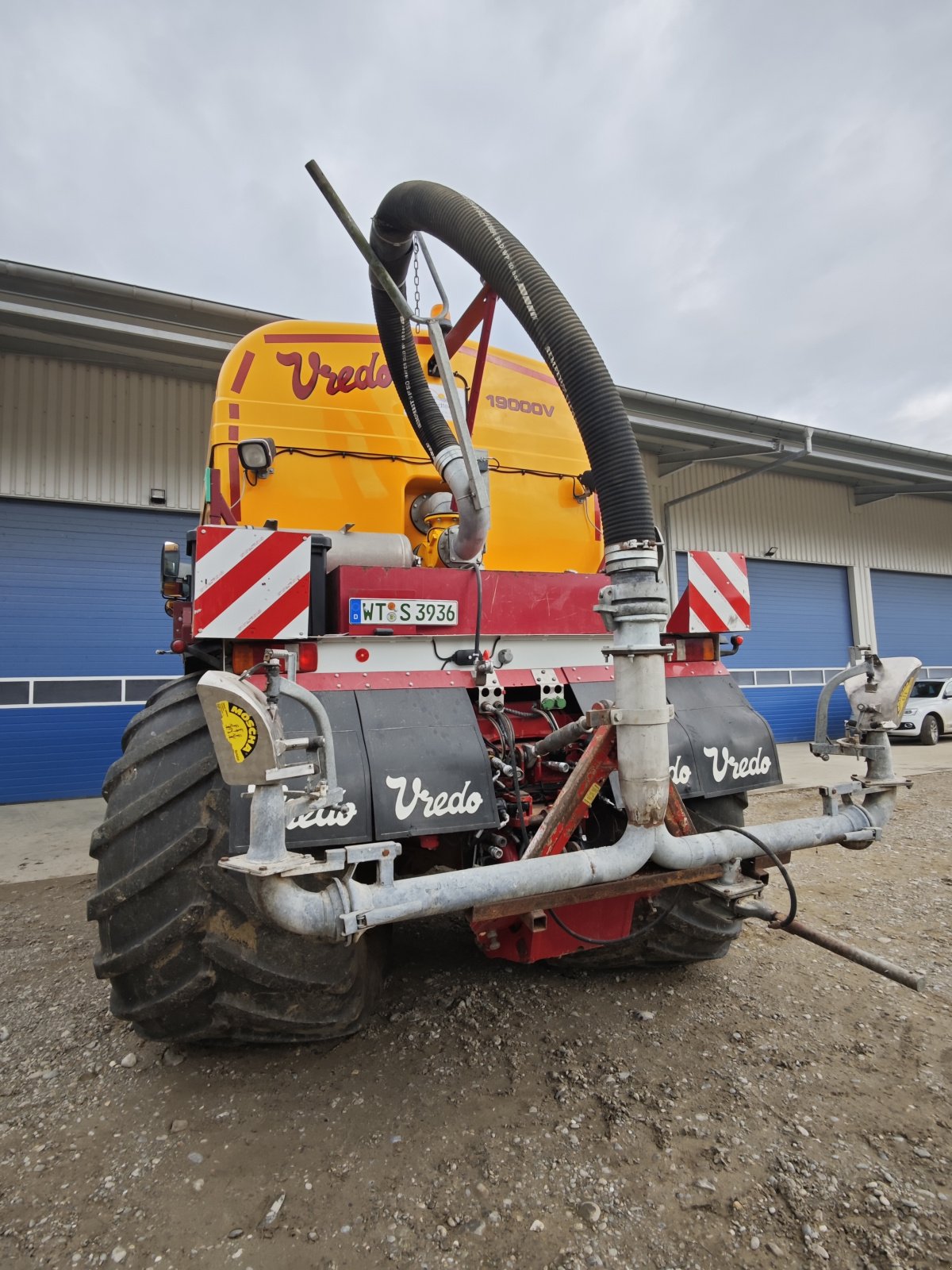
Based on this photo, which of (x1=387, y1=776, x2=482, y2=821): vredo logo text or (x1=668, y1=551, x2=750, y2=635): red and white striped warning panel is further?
(x1=668, y1=551, x2=750, y2=635): red and white striped warning panel

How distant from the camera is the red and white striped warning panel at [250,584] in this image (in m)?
2.00

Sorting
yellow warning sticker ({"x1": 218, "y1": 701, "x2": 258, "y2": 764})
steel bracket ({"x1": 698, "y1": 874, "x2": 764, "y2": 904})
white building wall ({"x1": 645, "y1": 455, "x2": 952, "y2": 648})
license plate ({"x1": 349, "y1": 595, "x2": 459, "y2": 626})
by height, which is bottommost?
steel bracket ({"x1": 698, "y1": 874, "x2": 764, "y2": 904})

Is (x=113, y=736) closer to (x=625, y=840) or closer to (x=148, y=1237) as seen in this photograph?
(x=148, y=1237)

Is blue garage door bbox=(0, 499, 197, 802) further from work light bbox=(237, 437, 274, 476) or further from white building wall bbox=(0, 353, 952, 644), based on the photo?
work light bbox=(237, 437, 274, 476)

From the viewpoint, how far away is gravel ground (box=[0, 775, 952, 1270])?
1599mm

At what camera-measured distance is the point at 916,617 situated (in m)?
15.7

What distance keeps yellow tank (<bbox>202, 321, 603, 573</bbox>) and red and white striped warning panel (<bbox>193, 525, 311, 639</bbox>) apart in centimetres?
87

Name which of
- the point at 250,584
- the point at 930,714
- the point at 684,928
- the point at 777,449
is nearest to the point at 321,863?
the point at 250,584

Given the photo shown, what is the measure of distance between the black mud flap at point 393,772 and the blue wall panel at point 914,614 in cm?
1529

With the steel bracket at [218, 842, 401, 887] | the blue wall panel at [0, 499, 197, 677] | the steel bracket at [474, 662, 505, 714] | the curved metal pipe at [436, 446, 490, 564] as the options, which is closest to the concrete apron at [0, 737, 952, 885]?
the blue wall panel at [0, 499, 197, 677]

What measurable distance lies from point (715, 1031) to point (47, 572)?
8524mm

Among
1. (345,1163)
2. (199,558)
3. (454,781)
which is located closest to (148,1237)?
(345,1163)

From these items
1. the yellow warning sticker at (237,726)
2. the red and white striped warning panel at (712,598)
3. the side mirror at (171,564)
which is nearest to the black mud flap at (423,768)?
the yellow warning sticker at (237,726)

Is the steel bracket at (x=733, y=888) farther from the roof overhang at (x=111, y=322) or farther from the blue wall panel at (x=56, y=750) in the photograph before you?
the roof overhang at (x=111, y=322)
